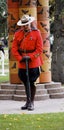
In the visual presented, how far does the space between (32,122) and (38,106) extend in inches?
98.6

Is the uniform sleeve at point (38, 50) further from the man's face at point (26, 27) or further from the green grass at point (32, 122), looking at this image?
the green grass at point (32, 122)

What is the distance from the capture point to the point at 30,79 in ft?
37.2

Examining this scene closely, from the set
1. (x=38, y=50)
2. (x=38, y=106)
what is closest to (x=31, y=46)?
(x=38, y=50)

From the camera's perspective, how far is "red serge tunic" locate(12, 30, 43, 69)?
11.2 meters

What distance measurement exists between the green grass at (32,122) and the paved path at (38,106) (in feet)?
2.10

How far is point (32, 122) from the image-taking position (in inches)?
372

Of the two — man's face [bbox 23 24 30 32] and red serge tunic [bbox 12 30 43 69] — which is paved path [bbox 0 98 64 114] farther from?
man's face [bbox 23 24 30 32]

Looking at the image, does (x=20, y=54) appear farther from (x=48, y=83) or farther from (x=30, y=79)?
(x=48, y=83)

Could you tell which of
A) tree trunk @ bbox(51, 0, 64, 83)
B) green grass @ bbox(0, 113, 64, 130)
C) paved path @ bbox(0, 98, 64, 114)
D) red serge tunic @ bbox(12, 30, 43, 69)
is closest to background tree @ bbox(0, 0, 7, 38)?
tree trunk @ bbox(51, 0, 64, 83)

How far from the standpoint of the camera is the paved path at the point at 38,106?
436 inches

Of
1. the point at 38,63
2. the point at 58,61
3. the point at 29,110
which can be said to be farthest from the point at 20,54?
the point at 58,61

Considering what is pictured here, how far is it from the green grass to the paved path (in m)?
0.64

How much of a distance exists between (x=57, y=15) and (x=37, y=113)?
7.06 metres

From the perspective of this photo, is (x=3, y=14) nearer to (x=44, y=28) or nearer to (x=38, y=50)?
(x=44, y=28)
